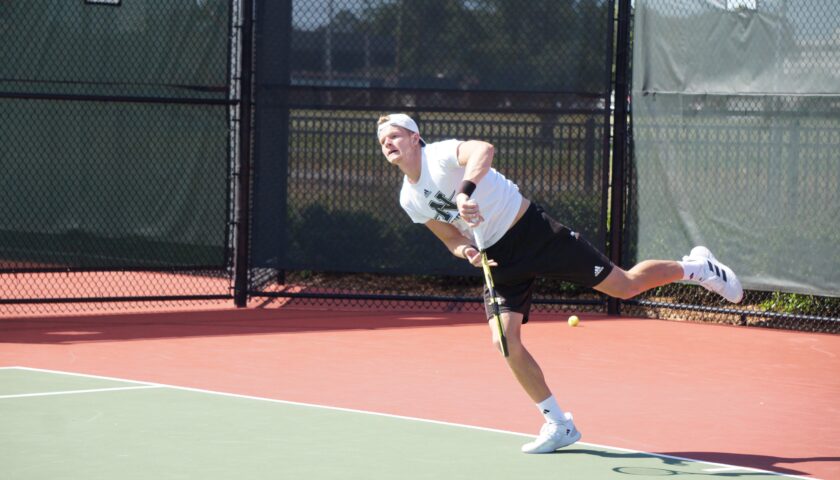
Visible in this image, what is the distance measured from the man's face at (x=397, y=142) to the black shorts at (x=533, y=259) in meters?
0.66

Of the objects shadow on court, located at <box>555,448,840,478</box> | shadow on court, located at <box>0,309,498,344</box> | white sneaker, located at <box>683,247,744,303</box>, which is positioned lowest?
shadow on court, located at <box>0,309,498,344</box>

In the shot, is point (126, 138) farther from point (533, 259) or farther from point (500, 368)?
point (533, 259)

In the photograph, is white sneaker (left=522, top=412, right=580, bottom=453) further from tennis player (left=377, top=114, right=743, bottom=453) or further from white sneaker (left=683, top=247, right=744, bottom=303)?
white sneaker (left=683, top=247, right=744, bottom=303)

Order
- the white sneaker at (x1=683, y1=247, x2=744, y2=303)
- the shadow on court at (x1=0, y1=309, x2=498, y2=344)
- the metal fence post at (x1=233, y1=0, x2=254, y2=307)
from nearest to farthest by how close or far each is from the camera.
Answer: the white sneaker at (x1=683, y1=247, x2=744, y2=303), the shadow on court at (x1=0, y1=309, x2=498, y2=344), the metal fence post at (x1=233, y1=0, x2=254, y2=307)

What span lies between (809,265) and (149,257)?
595 cm

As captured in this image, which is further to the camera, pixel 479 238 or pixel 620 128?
pixel 620 128

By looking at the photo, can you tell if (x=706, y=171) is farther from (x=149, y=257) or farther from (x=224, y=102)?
(x=149, y=257)

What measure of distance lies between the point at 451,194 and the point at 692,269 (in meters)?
1.60

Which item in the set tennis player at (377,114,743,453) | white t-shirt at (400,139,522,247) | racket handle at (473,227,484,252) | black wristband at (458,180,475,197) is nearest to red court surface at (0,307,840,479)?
tennis player at (377,114,743,453)

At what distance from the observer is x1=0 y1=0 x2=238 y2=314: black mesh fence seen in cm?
1136

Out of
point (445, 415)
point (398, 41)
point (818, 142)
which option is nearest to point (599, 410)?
point (445, 415)

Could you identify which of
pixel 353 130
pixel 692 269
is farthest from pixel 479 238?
pixel 353 130

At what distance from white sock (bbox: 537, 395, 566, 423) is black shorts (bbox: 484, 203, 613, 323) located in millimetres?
434

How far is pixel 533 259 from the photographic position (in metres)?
6.15
